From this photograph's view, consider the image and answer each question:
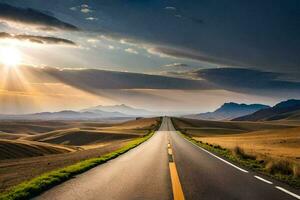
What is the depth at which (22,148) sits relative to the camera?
183 feet

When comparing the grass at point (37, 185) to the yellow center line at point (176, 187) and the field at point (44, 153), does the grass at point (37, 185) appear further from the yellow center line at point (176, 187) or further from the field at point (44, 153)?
the yellow center line at point (176, 187)

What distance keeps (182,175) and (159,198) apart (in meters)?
4.79

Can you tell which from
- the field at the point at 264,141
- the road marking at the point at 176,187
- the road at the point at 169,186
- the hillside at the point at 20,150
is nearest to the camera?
the road marking at the point at 176,187

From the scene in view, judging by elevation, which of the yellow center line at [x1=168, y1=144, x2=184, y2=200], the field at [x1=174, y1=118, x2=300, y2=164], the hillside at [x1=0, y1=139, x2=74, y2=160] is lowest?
the hillside at [x1=0, y1=139, x2=74, y2=160]

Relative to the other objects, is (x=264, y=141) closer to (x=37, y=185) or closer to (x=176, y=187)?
(x=176, y=187)

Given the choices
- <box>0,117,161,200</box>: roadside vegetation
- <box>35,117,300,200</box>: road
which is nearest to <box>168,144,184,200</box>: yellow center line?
<box>35,117,300,200</box>: road

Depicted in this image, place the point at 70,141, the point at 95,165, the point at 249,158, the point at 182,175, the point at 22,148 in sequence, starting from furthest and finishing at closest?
the point at 70,141 → the point at 22,148 → the point at 249,158 → the point at 95,165 → the point at 182,175

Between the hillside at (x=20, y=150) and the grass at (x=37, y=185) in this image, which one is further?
the hillside at (x=20, y=150)

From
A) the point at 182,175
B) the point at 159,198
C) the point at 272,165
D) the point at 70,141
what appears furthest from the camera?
the point at 70,141

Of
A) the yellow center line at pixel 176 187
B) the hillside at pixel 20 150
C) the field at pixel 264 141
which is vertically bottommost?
the hillside at pixel 20 150

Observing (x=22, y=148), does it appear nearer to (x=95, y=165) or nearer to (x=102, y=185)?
(x=95, y=165)

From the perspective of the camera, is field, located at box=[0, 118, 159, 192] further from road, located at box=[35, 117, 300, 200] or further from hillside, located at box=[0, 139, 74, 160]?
road, located at box=[35, 117, 300, 200]

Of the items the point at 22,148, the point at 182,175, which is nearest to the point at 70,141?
the point at 22,148

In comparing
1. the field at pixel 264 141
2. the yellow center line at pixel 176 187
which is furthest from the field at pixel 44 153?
the field at pixel 264 141
